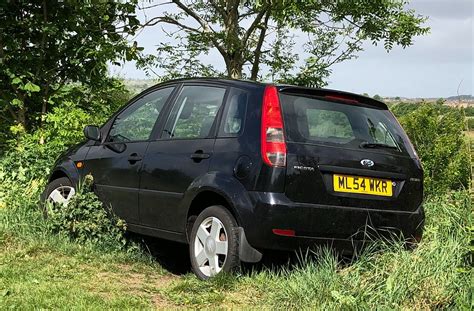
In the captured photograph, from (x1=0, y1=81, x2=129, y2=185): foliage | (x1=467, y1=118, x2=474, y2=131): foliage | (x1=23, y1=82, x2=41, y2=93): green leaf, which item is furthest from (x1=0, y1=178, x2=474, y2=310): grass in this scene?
(x1=23, y1=82, x2=41, y2=93): green leaf

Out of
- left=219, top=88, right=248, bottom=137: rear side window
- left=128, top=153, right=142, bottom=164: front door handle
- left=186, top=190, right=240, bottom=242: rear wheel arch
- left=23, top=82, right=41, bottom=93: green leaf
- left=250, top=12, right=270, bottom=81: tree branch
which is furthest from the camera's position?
left=250, top=12, right=270, bottom=81: tree branch

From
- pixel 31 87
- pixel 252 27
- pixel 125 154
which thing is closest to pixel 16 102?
pixel 31 87

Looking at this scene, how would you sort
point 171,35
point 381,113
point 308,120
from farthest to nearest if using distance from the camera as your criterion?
point 171,35 → point 381,113 → point 308,120

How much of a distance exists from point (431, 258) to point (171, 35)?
1057 cm

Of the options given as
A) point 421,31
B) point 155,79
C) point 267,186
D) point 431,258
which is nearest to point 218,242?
point 267,186

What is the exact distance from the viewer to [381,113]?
17.1 ft

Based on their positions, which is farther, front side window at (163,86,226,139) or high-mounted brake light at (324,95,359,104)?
front side window at (163,86,226,139)

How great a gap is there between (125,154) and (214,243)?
163cm

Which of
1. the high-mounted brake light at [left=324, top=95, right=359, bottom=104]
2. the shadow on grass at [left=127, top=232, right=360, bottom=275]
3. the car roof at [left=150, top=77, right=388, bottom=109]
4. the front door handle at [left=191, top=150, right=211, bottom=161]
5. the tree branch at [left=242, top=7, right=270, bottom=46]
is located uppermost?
the tree branch at [left=242, top=7, right=270, bottom=46]

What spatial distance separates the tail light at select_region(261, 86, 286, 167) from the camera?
14.2ft

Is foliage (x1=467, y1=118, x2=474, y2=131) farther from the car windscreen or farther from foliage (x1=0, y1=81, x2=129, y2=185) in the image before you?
foliage (x1=0, y1=81, x2=129, y2=185)

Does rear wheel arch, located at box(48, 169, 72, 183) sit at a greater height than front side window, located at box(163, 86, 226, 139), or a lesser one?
lesser

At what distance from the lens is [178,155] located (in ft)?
16.7

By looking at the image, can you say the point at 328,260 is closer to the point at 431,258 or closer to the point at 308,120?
the point at 431,258
